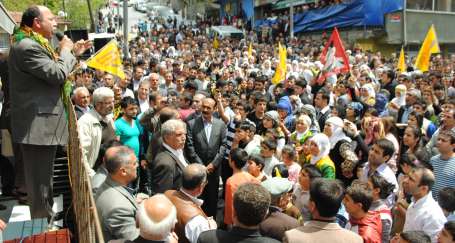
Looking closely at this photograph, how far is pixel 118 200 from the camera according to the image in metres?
3.56

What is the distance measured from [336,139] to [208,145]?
1754mm

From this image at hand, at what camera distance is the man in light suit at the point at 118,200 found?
3.48 meters

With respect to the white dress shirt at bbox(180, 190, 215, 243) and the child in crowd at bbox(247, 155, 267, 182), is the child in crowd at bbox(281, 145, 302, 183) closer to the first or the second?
the child in crowd at bbox(247, 155, 267, 182)

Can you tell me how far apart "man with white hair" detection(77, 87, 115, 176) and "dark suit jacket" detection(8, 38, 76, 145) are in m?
0.83

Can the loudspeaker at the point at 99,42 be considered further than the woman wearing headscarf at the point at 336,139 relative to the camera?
Yes

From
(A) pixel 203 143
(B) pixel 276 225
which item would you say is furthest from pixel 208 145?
(B) pixel 276 225

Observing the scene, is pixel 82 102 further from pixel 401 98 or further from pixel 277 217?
pixel 401 98

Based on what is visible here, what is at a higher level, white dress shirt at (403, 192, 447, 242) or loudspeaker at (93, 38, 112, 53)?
loudspeaker at (93, 38, 112, 53)

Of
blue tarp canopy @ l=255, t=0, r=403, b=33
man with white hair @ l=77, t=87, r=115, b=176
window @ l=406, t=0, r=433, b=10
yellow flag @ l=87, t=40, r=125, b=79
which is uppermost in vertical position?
window @ l=406, t=0, r=433, b=10

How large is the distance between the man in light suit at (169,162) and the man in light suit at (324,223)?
5.48 feet

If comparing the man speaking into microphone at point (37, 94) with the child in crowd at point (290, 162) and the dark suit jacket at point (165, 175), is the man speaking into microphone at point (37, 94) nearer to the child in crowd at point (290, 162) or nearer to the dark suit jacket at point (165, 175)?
the dark suit jacket at point (165, 175)

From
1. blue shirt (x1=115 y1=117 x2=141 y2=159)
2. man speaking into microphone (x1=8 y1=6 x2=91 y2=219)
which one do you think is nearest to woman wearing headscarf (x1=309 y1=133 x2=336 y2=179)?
blue shirt (x1=115 y1=117 x2=141 y2=159)

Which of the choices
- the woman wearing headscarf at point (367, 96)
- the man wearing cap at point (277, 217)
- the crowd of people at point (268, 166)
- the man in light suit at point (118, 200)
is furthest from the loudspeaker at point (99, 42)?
the man in light suit at point (118, 200)

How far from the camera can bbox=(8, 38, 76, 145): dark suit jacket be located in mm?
3756
